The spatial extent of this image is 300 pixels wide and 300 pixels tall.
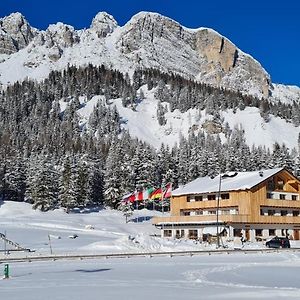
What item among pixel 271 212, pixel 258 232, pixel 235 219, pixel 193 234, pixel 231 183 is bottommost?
pixel 193 234

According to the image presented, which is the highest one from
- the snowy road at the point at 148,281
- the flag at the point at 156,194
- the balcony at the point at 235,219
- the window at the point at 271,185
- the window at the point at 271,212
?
the window at the point at 271,185

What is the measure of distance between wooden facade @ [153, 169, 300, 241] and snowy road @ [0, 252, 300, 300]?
3327cm

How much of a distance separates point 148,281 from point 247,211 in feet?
155

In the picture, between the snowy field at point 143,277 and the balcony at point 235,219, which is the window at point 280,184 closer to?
the balcony at point 235,219

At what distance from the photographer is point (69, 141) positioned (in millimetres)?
182500

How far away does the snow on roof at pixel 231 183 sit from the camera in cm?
7169

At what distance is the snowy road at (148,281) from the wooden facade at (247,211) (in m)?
33.3

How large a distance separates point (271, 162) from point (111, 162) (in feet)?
118

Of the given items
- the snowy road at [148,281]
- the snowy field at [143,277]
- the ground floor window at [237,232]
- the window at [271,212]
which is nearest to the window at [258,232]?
the ground floor window at [237,232]

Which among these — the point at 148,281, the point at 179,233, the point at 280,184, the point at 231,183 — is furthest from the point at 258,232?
the point at 148,281

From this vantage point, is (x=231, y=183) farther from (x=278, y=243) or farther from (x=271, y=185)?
(x=278, y=243)

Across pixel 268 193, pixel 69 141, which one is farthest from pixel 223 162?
pixel 69 141

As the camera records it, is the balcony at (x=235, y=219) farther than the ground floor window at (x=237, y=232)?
No

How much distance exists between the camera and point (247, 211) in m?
69.2
